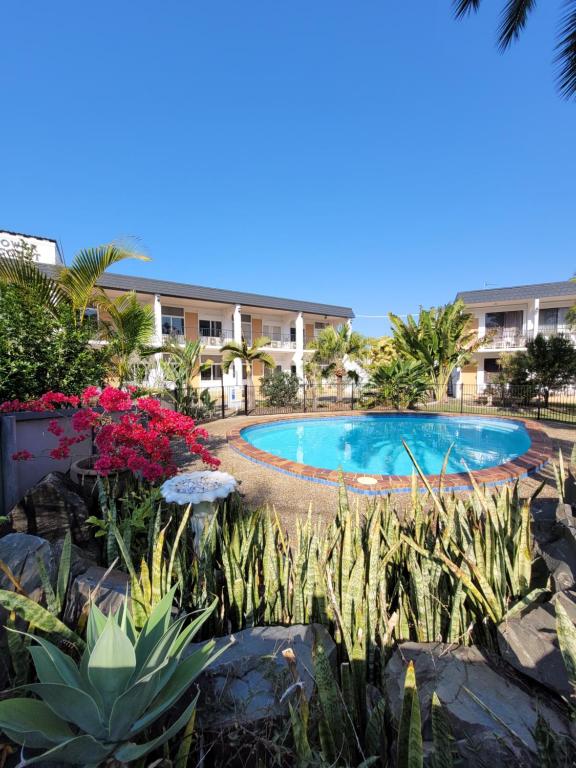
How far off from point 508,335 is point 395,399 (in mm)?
15194

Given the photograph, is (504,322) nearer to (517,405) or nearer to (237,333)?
(517,405)

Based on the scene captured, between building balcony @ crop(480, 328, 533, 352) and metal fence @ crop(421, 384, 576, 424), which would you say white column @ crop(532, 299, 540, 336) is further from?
metal fence @ crop(421, 384, 576, 424)

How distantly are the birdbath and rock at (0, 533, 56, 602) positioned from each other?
0.96 metres

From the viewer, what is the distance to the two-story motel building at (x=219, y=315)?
19.9m

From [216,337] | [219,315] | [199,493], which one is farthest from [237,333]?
[199,493]

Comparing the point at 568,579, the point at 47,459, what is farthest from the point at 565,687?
the point at 47,459

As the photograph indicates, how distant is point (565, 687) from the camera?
56.1 inches

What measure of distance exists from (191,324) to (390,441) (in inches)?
680

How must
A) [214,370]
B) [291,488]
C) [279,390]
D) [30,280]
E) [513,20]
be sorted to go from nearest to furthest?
[30,280] < [291,488] < [513,20] < [279,390] < [214,370]

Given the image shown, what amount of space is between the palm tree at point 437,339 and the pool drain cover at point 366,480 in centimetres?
1049

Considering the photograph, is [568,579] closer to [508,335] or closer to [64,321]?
[64,321]

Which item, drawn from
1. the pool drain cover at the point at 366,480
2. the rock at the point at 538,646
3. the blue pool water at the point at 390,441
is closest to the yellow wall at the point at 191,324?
the blue pool water at the point at 390,441

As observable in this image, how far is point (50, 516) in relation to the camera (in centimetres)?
317

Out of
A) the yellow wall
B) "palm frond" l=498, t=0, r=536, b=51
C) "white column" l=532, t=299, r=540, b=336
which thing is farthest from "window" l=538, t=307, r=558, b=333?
the yellow wall
